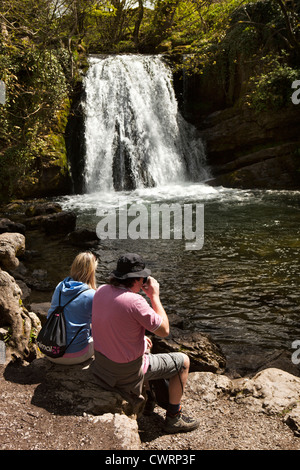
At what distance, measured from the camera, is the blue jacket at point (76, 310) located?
3672 millimetres

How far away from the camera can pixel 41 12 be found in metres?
14.5

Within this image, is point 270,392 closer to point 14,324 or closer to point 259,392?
point 259,392

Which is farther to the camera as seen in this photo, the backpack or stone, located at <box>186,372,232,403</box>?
stone, located at <box>186,372,232,403</box>

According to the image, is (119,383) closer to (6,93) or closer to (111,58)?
(6,93)

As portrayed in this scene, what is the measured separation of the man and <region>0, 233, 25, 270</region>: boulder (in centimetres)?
524

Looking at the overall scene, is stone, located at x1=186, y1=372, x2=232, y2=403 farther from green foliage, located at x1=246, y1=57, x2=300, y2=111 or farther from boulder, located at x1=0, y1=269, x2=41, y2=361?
green foliage, located at x1=246, y1=57, x2=300, y2=111

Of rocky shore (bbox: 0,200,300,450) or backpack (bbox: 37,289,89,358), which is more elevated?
backpack (bbox: 37,289,89,358)

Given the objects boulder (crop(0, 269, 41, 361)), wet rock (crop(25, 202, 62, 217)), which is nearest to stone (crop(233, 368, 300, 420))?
boulder (crop(0, 269, 41, 361))

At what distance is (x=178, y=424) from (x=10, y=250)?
5.88 meters

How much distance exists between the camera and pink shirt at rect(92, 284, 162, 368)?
3268 millimetres

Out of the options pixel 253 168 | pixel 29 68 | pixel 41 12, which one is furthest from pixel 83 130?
pixel 253 168

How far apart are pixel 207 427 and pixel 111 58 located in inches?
845

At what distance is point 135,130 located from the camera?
20281mm

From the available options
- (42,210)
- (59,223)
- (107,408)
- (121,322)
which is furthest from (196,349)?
(42,210)
